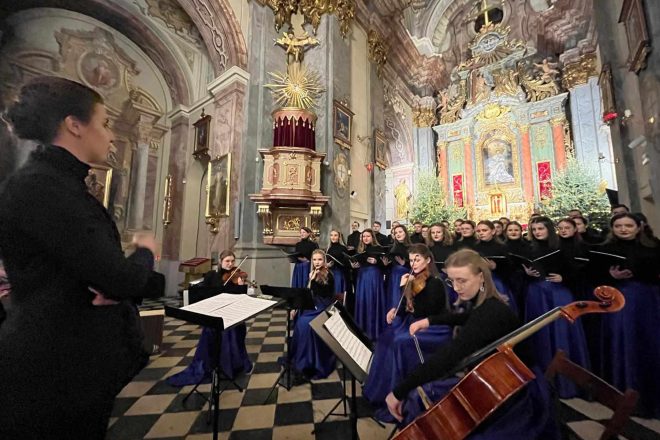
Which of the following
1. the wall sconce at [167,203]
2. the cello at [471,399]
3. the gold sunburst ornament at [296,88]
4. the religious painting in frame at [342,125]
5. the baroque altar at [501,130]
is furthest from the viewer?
the baroque altar at [501,130]

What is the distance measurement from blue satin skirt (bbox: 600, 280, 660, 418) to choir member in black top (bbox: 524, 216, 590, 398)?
9.6 inches

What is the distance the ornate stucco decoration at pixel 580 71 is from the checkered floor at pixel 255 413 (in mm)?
16039

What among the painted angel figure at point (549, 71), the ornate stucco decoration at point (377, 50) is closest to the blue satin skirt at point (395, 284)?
the ornate stucco decoration at point (377, 50)

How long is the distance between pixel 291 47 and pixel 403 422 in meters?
8.50

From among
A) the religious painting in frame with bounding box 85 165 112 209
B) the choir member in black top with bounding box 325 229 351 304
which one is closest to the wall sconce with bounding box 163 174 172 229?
the religious painting in frame with bounding box 85 165 112 209

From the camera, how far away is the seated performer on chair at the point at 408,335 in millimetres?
2039

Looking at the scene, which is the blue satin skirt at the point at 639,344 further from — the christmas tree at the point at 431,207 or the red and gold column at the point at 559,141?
the red and gold column at the point at 559,141

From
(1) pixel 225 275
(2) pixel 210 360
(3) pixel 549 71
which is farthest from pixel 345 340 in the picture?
(3) pixel 549 71

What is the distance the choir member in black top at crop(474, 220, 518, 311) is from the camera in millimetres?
3506

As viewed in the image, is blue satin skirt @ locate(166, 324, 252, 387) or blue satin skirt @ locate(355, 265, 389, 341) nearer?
blue satin skirt @ locate(166, 324, 252, 387)

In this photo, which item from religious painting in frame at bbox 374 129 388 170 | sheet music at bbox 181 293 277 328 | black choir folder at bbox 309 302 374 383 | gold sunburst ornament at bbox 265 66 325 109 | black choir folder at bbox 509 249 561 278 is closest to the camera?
black choir folder at bbox 309 302 374 383

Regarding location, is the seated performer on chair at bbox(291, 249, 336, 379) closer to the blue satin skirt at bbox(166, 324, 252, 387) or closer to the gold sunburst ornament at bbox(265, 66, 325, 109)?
the blue satin skirt at bbox(166, 324, 252, 387)

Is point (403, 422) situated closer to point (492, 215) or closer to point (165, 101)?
point (165, 101)

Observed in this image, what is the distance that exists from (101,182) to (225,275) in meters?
7.55
